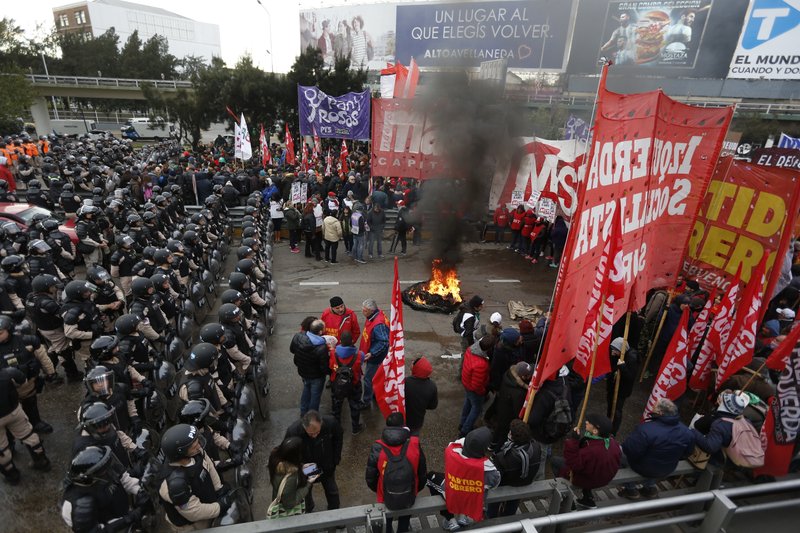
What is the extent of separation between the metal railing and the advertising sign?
28758 mm

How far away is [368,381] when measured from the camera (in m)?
6.28

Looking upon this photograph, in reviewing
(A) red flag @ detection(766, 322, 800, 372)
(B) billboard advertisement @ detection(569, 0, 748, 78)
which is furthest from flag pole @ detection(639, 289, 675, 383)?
(B) billboard advertisement @ detection(569, 0, 748, 78)

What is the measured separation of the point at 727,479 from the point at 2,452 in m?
8.07

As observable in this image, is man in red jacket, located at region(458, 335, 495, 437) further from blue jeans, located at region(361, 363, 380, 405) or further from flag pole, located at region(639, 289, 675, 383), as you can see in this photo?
flag pole, located at region(639, 289, 675, 383)

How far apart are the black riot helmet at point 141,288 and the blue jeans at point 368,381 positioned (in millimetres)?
3354

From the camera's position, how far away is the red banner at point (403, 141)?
10484mm

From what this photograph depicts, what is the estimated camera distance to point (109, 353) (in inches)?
195

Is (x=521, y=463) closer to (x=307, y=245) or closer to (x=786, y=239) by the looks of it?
(x=786, y=239)

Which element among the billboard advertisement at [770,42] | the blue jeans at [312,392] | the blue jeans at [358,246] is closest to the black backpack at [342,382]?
the blue jeans at [312,392]

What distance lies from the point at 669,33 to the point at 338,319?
1859 inches

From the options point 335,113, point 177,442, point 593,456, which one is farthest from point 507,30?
point 177,442

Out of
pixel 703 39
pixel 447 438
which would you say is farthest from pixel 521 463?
pixel 703 39

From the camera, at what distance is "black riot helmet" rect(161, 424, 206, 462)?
332 cm

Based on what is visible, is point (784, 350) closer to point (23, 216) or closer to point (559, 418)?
point (559, 418)
